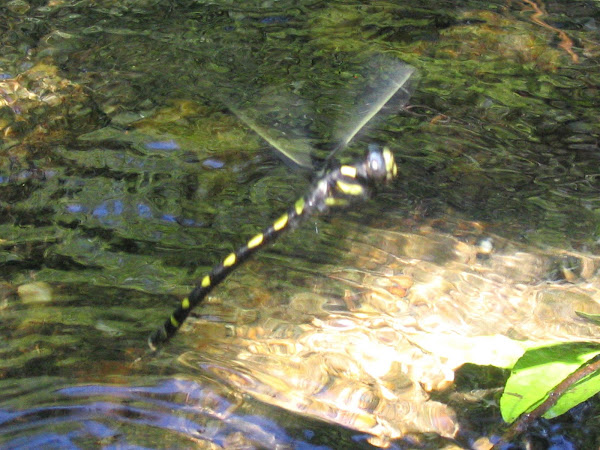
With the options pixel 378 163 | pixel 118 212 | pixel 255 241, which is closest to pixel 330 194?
pixel 378 163

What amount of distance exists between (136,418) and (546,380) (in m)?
1.01

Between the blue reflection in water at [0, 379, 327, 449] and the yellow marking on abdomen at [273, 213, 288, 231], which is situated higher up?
the yellow marking on abdomen at [273, 213, 288, 231]

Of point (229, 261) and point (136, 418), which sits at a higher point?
point (229, 261)

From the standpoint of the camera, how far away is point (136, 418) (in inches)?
74.5

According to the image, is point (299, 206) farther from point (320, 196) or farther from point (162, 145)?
point (162, 145)

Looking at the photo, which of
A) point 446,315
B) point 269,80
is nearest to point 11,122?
point 269,80

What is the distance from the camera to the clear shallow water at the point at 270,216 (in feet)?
6.40

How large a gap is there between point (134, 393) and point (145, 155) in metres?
1.19

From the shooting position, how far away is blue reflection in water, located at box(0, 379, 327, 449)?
1841 millimetres

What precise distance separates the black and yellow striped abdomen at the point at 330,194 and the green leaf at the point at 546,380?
812 millimetres

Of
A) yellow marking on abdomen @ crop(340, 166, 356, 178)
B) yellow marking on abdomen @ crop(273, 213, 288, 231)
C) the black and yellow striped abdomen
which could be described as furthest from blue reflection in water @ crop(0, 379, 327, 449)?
yellow marking on abdomen @ crop(340, 166, 356, 178)

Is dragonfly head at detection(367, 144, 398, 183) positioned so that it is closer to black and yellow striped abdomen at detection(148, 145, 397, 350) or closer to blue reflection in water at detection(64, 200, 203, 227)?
black and yellow striped abdomen at detection(148, 145, 397, 350)

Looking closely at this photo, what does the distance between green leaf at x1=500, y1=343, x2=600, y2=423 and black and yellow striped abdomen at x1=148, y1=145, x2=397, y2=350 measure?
81 centimetres

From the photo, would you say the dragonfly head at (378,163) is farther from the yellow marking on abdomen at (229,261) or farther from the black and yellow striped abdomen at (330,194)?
the yellow marking on abdomen at (229,261)
